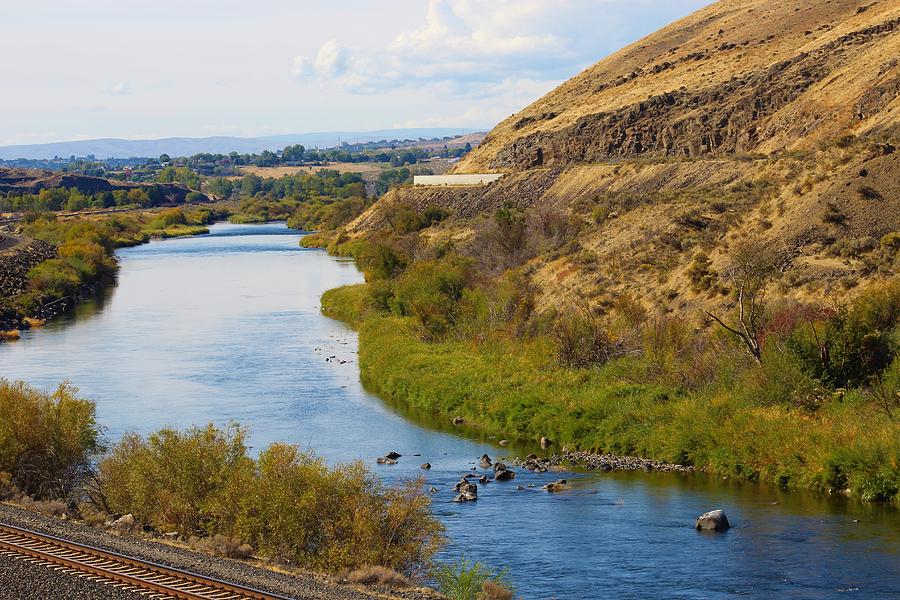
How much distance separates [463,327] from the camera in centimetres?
4875

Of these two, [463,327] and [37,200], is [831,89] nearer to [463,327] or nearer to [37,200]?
[463,327]

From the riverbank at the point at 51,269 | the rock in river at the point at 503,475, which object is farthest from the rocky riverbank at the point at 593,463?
the riverbank at the point at 51,269

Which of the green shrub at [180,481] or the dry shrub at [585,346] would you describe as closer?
the green shrub at [180,481]

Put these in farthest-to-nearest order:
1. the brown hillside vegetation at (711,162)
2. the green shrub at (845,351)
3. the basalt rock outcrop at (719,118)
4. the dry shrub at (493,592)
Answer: the basalt rock outcrop at (719,118) → the brown hillside vegetation at (711,162) → the green shrub at (845,351) → the dry shrub at (493,592)

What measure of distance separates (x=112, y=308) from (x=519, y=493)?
4557cm

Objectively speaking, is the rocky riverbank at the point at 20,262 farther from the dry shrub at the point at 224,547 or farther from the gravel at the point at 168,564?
the dry shrub at the point at 224,547

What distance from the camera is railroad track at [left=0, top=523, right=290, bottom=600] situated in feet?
54.0

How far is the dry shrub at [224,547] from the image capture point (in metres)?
19.6

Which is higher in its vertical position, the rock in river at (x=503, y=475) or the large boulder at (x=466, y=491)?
the large boulder at (x=466, y=491)

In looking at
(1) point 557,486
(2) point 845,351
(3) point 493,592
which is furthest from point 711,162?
(3) point 493,592

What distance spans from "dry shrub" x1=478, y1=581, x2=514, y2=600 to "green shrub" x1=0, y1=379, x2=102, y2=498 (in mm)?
11240

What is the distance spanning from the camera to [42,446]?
2547cm

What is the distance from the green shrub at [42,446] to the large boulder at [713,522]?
518 inches

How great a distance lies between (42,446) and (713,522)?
47.0ft
